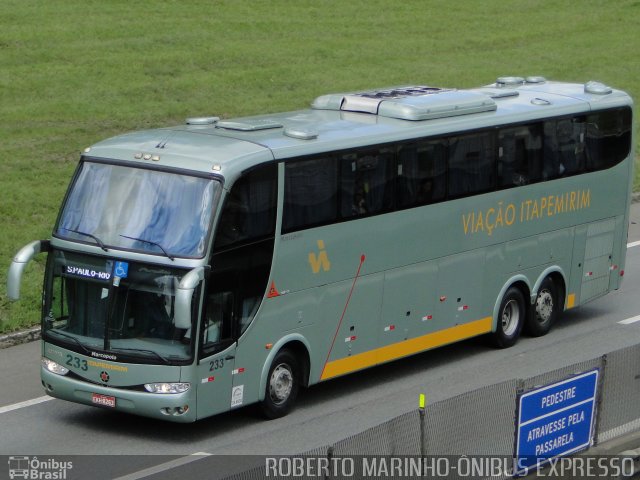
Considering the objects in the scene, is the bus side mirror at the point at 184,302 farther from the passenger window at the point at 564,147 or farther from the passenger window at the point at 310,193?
the passenger window at the point at 564,147

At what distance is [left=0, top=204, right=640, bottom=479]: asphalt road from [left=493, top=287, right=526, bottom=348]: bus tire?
0.16m

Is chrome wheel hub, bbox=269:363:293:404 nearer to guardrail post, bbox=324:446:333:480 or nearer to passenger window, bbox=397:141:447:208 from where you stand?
passenger window, bbox=397:141:447:208

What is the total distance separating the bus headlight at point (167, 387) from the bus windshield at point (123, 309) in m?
0.25

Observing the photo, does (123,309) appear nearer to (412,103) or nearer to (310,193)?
(310,193)

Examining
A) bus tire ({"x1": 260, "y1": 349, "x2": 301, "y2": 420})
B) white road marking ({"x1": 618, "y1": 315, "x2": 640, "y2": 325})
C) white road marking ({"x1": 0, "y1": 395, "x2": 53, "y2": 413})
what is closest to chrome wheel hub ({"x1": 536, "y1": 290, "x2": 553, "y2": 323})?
white road marking ({"x1": 618, "y1": 315, "x2": 640, "y2": 325})

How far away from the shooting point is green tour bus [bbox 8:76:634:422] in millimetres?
14281

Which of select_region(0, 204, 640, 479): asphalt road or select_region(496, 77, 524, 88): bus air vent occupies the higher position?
select_region(496, 77, 524, 88): bus air vent

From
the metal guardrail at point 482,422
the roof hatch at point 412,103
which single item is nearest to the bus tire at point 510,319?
the roof hatch at point 412,103

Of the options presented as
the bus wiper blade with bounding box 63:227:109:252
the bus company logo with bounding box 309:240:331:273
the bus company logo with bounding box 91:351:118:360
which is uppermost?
the bus wiper blade with bounding box 63:227:109:252

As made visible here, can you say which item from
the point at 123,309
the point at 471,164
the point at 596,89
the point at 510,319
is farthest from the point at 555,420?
the point at 596,89

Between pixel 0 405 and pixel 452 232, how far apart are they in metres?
6.36

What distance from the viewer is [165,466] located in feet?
45.7

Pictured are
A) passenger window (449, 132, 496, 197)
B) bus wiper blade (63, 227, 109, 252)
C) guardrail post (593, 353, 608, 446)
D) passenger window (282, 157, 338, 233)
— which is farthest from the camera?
passenger window (449, 132, 496, 197)

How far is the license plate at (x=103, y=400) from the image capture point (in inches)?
569
